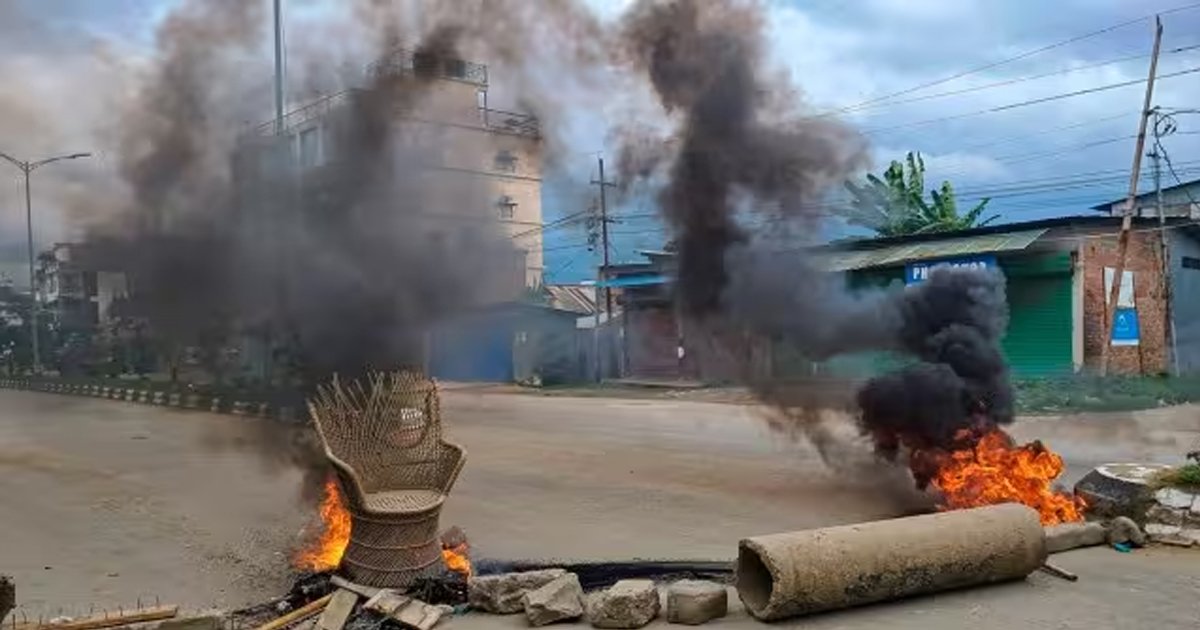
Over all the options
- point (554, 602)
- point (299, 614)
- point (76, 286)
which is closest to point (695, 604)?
point (554, 602)

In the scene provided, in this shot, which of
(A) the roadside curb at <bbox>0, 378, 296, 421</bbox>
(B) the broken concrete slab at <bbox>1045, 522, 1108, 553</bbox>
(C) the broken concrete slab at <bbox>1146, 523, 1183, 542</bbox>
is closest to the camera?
(B) the broken concrete slab at <bbox>1045, 522, 1108, 553</bbox>

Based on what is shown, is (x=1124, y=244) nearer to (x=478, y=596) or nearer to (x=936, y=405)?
(x=936, y=405)

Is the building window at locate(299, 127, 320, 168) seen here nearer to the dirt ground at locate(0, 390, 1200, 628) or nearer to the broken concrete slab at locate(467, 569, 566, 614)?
the dirt ground at locate(0, 390, 1200, 628)

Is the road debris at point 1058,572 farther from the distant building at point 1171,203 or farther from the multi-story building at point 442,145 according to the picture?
the distant building at point 1171,203

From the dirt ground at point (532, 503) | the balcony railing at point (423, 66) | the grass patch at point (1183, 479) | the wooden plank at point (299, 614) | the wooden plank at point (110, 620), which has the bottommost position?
the dirt ground at point (532, 503)

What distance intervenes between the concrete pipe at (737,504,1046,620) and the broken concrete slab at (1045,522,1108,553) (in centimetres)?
93

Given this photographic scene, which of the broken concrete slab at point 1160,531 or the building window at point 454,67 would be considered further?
the building window at point 454,67

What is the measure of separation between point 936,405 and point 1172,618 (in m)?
3.67

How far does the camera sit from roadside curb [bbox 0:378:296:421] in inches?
408

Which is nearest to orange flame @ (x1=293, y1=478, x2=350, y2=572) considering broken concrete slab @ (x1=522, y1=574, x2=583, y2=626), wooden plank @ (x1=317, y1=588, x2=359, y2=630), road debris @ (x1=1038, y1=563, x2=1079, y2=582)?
wooden plank @ (x1=317, y1=588, x2=359, y2=630)

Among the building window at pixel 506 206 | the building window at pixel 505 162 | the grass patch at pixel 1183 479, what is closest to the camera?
the grass patch at pixel 1183 479

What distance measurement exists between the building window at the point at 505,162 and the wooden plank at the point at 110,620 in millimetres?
5637

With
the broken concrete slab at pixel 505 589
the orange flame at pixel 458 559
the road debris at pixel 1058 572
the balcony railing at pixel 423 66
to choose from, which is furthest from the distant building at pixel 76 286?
the road debris at pixel 1058 572

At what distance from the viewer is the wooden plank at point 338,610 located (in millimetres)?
5309
